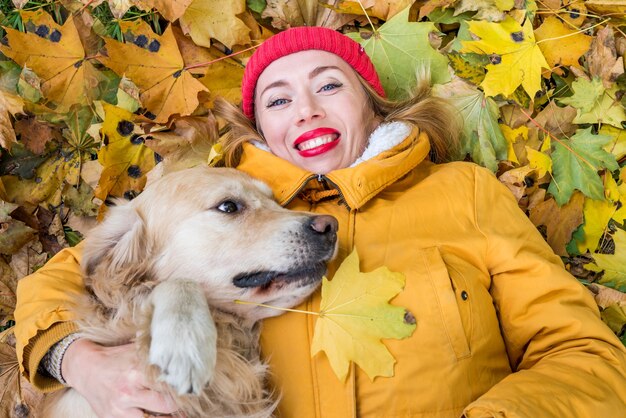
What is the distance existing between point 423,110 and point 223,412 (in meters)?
1.63

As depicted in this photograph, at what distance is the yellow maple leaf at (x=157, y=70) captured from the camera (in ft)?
9.16

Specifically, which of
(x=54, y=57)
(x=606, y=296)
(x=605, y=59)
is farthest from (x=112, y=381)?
(x=605, y=59)

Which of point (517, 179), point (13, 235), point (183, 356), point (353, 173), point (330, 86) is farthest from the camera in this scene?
point (13, 235)

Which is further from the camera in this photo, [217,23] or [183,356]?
[217,23]

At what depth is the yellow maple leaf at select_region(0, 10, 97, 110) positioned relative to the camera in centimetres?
278

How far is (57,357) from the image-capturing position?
193cm

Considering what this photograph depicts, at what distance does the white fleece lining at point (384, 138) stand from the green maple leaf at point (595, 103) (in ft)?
3.19

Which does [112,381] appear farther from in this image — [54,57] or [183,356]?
[54,57]

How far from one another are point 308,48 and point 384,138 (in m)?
0.54

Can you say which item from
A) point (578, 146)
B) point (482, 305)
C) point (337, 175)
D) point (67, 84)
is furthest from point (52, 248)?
point (578, 146)

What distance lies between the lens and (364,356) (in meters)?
1.86

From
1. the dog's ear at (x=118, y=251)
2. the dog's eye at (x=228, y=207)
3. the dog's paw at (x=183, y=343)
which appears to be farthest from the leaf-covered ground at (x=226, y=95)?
the dog's paw at (x=183, y=343)

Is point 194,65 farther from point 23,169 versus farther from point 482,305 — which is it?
point 482,305

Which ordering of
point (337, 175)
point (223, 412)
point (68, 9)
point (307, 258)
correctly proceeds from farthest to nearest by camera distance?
point (68, 9)
point (337, 175)
point (307, 258)
point (223, 412)
